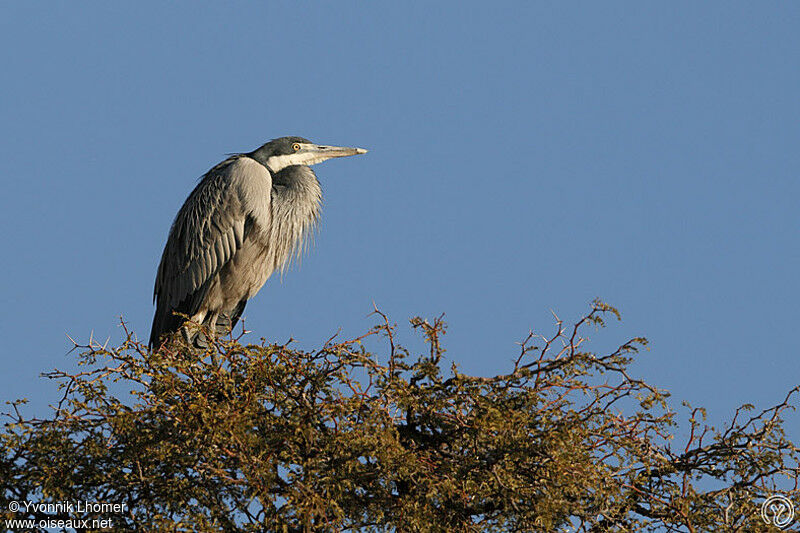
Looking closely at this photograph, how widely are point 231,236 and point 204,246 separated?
233 mm

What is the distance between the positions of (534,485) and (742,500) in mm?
937

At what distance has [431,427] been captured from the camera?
3.69 meters

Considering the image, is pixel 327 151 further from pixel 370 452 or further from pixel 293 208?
pixel 370 452

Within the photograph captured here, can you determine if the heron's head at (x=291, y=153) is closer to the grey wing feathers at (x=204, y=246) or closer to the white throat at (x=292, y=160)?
the white throat at (x=292, y=160)

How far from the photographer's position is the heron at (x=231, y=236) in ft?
25.0

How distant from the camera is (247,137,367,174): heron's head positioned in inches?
320

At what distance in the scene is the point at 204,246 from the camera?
765 centimetres

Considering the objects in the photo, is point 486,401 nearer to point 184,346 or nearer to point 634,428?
point 634,428

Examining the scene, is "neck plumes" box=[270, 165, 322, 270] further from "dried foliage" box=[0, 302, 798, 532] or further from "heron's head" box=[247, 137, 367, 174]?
"dried foliage" box=[0, 302, 798, 532]

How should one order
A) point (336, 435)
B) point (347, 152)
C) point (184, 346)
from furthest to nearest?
point (347, 152) < point (184, 346) < point (336, 435)

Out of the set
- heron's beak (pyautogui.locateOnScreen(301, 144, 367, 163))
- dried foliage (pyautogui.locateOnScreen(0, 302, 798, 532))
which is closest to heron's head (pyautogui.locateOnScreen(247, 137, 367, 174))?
heron's beak (pyautogui.locateOnScreen(301, 144, 367, 163))

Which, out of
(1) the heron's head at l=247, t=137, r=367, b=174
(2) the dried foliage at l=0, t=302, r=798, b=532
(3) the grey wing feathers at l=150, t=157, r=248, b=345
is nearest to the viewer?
(2) the dried foliage at l=0, t=302, r=798, b=532

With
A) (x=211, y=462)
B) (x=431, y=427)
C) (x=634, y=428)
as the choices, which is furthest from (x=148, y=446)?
(x=634, y=428)

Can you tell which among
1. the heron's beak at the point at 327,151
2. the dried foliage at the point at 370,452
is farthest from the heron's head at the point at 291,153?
the dried foliage at the point at 370,452
